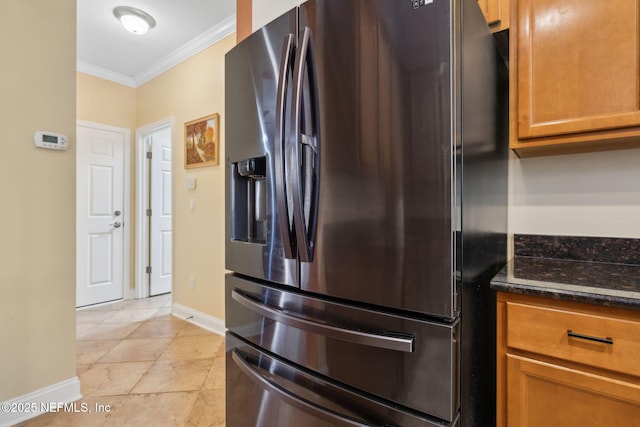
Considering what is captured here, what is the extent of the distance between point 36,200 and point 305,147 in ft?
5.82

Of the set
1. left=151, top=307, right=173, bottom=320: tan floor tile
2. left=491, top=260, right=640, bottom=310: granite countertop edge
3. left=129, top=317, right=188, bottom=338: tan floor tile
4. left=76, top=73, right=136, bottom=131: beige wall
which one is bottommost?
left=129, top=317, right=188, bottom=338: tan floor tile

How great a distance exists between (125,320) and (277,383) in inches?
112

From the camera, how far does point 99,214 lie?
12.1 ft

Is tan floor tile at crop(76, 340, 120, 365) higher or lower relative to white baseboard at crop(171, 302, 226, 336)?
lower

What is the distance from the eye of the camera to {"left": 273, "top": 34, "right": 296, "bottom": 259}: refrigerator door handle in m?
0.99

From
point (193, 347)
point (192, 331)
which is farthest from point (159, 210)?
point (193, 347)

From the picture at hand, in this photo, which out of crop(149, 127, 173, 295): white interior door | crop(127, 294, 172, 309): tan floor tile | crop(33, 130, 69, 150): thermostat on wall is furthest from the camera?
crop(149, 127, 173, 295): white interior door

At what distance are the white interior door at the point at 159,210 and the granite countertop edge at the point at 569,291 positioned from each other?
405 centimetres

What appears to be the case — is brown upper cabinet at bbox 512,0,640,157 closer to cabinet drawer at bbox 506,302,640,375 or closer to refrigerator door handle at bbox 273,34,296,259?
cabinet drawer at bbox 506,302,640,375

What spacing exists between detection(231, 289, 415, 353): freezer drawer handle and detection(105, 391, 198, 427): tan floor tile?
1090 mm

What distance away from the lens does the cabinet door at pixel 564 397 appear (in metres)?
0.82

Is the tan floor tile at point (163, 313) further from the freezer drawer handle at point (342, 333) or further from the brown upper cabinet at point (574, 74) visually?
the brown upper cabinet at point (574, 74)

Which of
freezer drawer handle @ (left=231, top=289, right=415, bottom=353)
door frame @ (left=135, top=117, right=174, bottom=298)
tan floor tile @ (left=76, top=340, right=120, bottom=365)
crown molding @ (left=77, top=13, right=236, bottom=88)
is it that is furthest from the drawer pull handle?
door frame @ (left=135, top=117, right=174, bottom=298)

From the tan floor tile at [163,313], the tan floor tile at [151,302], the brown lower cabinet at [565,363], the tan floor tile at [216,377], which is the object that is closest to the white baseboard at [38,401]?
the tan floor tile at [216,377]
